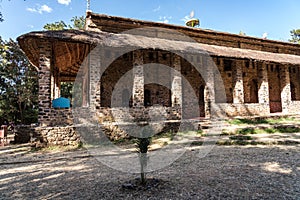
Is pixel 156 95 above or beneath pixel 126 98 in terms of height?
above

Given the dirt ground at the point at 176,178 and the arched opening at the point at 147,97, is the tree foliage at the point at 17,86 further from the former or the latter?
the dirt ground at the point at 176,178

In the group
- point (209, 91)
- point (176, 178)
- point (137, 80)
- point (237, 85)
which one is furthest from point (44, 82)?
point (237, 85)

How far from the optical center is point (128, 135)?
8.96m

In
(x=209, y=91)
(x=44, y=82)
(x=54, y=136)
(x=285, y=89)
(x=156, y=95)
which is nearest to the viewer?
(x=54, y=136)

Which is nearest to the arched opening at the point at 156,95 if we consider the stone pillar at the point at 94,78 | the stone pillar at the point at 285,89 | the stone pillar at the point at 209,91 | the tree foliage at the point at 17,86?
the stone pillar at the point at 209,91

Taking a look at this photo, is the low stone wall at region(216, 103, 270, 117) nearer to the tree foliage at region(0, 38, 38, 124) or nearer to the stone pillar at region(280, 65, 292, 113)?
the stone pillar at region(280, 65, 292, 113)

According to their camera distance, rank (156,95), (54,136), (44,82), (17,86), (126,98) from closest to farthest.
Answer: (54,136), (44,82), (126,98), (156,95), (17,86)

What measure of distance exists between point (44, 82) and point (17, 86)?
12763mm

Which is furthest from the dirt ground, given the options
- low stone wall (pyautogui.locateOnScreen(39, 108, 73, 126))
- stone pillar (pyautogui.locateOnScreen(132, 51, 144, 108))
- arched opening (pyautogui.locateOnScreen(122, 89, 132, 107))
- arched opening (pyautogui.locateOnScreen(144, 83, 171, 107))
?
arched opening (pyautogui.locateOnScreen(144, 83, 171, 107))

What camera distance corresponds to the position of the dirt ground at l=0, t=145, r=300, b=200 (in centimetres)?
325

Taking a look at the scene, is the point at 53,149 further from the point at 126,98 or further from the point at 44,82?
the point at 126,98

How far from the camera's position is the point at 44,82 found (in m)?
8.27

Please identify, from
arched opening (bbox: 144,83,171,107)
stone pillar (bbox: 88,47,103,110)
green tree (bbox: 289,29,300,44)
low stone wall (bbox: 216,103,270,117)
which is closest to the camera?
stone pillar (bbox: 88,47,103,110)

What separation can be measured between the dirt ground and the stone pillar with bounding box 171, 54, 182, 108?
489 cm
